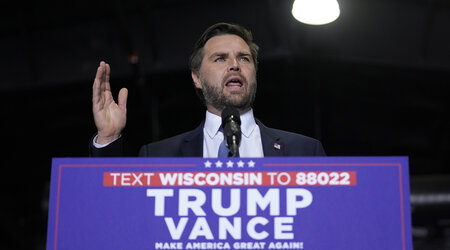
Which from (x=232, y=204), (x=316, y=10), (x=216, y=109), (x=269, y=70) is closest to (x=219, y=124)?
(x=216, y=109)

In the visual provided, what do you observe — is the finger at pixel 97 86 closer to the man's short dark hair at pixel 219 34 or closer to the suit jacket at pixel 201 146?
the suit jacket at pixel 201 146

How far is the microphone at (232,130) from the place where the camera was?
4.31ft

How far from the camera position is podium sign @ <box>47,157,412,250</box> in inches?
44.7

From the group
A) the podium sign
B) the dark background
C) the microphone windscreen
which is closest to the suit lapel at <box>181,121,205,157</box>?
the microphone windscreen

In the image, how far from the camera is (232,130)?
4.44 feet

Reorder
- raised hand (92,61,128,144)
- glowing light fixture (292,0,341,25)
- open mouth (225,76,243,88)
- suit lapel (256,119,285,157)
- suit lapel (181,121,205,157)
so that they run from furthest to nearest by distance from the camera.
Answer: glowing light fixture (292,0,341,25) → open mouth (225,76,243,88) → suit lapel (181,121,205,157) → suit lapel (256,119,285,157) → raised hand (92,61,128,144)

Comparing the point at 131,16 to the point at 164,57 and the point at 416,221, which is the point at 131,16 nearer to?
the point at 164,57

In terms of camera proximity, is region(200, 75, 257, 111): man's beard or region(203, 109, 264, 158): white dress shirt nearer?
region(203, 109, 264, 158): white dress shirt

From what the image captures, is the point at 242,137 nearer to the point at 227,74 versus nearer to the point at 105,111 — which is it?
the point at 227,74

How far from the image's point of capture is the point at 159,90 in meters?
5.68

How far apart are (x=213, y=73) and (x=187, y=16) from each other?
313cm

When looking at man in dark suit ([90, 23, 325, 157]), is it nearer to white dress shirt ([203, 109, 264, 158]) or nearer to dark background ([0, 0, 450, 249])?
white dress shirt ([203, 109, 264, 158])

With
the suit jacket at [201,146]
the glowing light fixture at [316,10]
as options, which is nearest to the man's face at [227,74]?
the suit jacket at [201,146]

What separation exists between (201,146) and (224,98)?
7.2 inches
